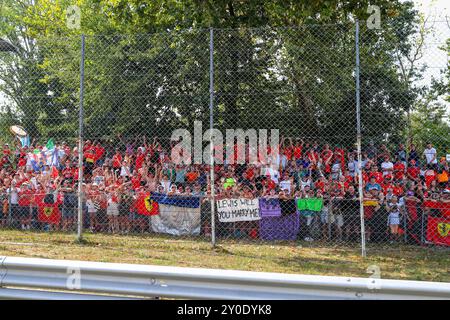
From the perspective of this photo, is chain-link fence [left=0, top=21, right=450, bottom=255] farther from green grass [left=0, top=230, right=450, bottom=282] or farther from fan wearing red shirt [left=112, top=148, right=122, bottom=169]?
green grass [left=0, top=230, right=450, bottom=282]

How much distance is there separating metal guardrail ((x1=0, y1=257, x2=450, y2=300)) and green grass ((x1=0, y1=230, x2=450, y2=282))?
134 inches

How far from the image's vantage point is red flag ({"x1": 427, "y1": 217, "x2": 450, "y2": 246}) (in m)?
11.9

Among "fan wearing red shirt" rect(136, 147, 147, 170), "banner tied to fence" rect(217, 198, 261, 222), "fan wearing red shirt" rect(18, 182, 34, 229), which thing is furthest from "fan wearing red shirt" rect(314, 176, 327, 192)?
"fan wearing red shirt" rect(18, 182, 34, 229)

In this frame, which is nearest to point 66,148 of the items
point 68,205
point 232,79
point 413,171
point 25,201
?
point 68,205

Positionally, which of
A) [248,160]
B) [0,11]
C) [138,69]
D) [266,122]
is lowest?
[248,160]

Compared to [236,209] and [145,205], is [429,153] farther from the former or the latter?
[145,205]

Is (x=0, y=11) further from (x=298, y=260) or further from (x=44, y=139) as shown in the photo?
Answer: (x=298, y=260)

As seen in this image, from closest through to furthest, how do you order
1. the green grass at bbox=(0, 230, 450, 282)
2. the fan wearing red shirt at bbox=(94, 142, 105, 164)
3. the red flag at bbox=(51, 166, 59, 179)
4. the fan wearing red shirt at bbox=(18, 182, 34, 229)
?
the green grass at bbox=(0, 230, 450, 282), the fan wearing red shirt at bbox=(94, 142, 105, 164), the red flag at bbox=(51, 166, 59, 179), the fan wearing red shirt at bbox=(18, 182, 34, 229)

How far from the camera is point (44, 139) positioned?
1386 cm

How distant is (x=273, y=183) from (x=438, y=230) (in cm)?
374

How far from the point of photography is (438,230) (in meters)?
12.0

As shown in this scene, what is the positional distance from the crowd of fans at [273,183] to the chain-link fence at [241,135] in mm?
33

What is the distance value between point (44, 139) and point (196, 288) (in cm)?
994

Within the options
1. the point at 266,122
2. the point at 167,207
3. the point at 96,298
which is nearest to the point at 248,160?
the point at 266,122
